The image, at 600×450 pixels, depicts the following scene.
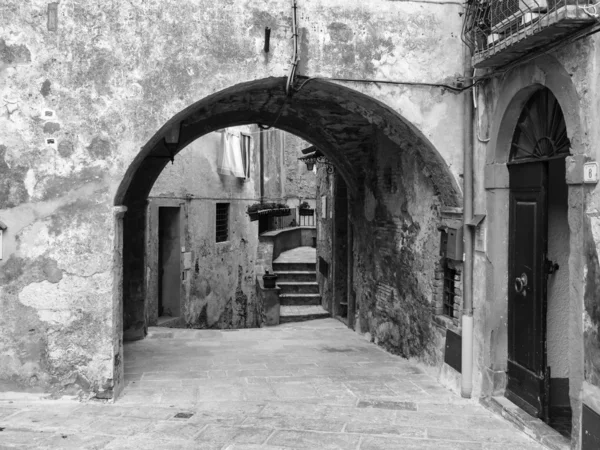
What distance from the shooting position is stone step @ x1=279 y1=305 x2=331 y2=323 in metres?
12.7

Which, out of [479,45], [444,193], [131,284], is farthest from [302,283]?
[479,45]

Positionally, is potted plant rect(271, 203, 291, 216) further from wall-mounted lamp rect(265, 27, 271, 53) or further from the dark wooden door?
the dark wooden door

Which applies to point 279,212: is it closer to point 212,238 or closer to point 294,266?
point 294,266

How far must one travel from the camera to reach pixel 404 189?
24.7 ft

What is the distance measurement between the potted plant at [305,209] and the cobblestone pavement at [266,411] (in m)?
18.4

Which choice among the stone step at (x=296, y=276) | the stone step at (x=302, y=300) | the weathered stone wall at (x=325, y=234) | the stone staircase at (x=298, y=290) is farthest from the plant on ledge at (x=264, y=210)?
the stone step at (x=302, y=300)

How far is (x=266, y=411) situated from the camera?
5457mm

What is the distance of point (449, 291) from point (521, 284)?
1337 mm

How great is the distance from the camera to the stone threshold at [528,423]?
457cm

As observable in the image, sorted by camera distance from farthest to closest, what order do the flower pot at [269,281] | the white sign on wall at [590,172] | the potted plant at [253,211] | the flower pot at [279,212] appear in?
the flower pot at [279,212] → the potted plant at [253,211] → the flower pot at [269,281] → the white sign on wall at [590,172]

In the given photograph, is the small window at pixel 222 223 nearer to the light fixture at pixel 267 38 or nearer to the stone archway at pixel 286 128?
the stone archway at pixel 286 128

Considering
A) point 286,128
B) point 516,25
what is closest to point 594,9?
point 516,25

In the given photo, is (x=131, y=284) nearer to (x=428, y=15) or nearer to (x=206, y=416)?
(x=206, y=416)

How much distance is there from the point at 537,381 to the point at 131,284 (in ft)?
20.7
